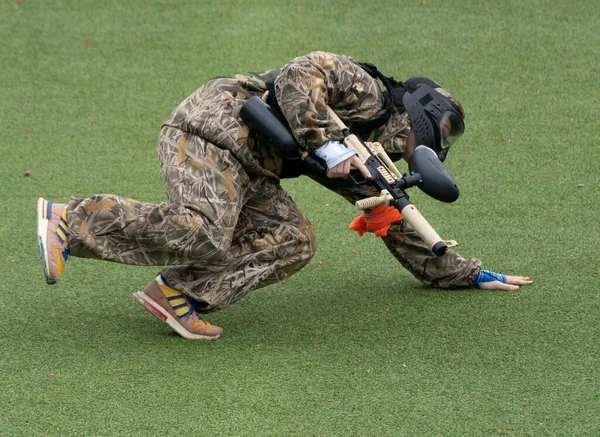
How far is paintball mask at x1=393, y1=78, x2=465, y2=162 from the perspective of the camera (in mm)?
4148

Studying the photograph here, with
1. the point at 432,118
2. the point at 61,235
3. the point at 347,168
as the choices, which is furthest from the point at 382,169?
the point at 61,235

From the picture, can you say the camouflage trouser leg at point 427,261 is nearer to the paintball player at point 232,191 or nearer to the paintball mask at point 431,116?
the paintball player at point 232,191

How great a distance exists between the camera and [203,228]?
397 centimetres

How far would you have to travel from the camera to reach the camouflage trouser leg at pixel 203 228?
3.93m

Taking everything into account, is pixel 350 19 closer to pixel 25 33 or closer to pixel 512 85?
pixel 512 85

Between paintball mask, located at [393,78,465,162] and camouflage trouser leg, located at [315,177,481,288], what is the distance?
0.53 m

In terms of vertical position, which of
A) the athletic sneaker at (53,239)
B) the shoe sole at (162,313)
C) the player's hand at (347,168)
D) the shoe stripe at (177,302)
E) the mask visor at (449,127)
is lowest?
the shoe sole at (162,313)

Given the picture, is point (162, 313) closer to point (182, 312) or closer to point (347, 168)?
point (182, 312)

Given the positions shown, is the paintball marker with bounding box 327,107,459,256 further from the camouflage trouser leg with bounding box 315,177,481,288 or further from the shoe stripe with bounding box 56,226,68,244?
the shoe stripe with bounding box 56,226,68,244

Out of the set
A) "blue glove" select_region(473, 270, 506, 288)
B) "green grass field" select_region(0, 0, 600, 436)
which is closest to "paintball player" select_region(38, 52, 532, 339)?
"green grass field" select_region(0, 0, 600, 436)

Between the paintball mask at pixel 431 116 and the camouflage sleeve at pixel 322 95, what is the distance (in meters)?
0.15

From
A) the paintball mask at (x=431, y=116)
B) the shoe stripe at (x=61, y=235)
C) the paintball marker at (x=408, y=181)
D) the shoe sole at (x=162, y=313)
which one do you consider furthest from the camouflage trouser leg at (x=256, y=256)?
the paintball mask at (x=431, y=116)

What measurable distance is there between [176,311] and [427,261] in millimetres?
1319

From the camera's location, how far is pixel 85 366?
386 centimetres
